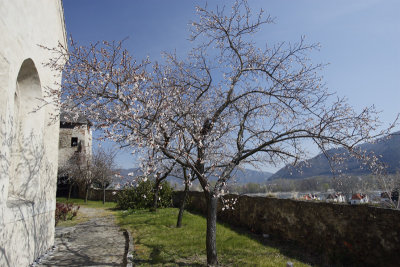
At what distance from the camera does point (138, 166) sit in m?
5.56

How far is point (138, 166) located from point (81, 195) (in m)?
34.3

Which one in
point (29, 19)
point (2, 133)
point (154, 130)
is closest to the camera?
point (2, 133)

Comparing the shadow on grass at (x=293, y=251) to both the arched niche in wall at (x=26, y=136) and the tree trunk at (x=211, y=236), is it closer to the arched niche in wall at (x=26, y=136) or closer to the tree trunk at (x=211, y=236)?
the tree trunk at (x=211, y=236)

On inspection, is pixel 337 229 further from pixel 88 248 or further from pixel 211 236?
pixel 88 248

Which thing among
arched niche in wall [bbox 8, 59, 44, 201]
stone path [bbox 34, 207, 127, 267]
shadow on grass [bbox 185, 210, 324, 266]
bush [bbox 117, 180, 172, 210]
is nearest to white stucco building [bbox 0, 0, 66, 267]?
arched niche in wall [bbox 8, 59, 44, 201]

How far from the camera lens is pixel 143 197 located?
20078mm

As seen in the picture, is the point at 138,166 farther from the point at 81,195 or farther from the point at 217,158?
the point at 81,195

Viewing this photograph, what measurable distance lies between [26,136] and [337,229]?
328 inches

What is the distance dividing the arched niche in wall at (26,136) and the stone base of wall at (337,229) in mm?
7669

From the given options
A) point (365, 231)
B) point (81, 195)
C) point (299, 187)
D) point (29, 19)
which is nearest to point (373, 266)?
point (365, 231)

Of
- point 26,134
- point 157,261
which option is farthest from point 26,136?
point 157,261

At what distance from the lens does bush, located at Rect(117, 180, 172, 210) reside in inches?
785

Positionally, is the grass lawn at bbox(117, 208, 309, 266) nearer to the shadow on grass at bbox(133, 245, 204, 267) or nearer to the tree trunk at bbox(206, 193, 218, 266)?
the shadow on grass at bbox(133, 245, 204, 267)

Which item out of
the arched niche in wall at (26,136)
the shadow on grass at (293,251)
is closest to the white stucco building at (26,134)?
the arched niche in wall at (26,136)
